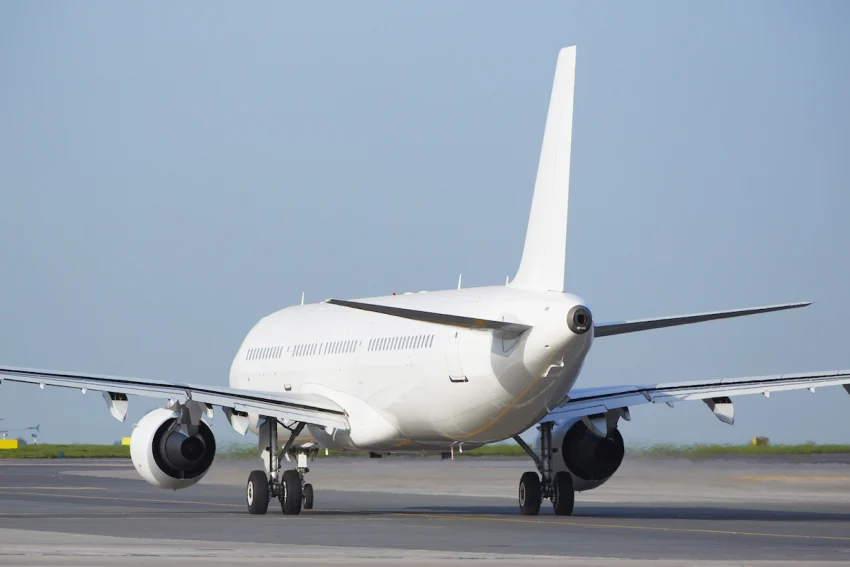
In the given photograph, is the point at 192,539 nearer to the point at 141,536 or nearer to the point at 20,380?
the point at 141,536

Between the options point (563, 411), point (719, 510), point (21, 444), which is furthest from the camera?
point (21, 444)

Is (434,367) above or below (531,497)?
above

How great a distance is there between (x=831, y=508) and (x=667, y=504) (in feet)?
14.5

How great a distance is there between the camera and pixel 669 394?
106ft

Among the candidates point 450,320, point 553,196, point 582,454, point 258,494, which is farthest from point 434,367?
point 258,494

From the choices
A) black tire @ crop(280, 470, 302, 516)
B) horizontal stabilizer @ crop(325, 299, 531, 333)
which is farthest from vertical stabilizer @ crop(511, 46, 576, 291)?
black tire @ crop(280, 470, 302, 516)

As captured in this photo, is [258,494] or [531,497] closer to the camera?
[531,497]

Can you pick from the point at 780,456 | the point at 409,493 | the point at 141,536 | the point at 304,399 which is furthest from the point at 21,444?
the point at 141,536

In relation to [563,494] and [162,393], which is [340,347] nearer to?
[162,393]

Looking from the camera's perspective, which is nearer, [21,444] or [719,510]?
[719,510]

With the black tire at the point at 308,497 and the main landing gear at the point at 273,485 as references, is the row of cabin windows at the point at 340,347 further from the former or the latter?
the black tire at the point at 308,497

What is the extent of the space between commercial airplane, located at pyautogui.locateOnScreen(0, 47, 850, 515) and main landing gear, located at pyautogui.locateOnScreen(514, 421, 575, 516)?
0.10 ft

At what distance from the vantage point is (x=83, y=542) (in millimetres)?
22703

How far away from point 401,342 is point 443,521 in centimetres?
421
